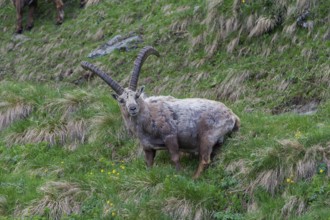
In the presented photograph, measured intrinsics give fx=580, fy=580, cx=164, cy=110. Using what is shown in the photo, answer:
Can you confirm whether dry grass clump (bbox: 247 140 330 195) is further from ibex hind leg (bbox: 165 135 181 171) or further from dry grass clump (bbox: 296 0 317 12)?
dry grass clump (bbox: 296 0 317 12)

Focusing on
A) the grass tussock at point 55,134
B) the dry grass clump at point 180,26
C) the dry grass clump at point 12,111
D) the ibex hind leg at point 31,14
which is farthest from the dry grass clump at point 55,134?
the ibex hind leg at point 31,14

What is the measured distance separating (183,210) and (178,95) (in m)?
5.44

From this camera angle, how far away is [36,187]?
1086cm

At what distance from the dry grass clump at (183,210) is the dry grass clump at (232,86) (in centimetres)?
474

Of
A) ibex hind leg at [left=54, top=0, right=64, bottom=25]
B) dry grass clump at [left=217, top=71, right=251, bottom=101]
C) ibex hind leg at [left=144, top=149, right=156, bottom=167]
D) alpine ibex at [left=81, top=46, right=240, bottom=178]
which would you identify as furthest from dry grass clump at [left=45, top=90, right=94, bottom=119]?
ibex hind leg at [left=54, top=0, right=64, bottom=25]

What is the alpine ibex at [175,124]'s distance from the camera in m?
10.3

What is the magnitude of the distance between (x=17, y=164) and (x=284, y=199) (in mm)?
6143

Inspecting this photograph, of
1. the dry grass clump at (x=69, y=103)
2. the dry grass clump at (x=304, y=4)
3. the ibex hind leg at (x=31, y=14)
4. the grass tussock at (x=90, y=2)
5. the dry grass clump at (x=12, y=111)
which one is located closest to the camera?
the dry grass clump at (x=69, y=103)

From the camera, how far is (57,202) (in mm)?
10273

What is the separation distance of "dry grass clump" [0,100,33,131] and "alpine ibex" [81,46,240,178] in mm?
4606

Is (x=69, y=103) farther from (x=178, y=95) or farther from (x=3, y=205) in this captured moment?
(x=3, y=205)

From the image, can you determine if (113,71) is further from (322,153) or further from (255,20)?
(322,153)

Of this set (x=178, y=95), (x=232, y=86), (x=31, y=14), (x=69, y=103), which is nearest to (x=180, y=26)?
(x=178, y=95)

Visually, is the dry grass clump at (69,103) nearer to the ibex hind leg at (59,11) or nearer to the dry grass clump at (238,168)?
the dry grass clump at (238,168)
